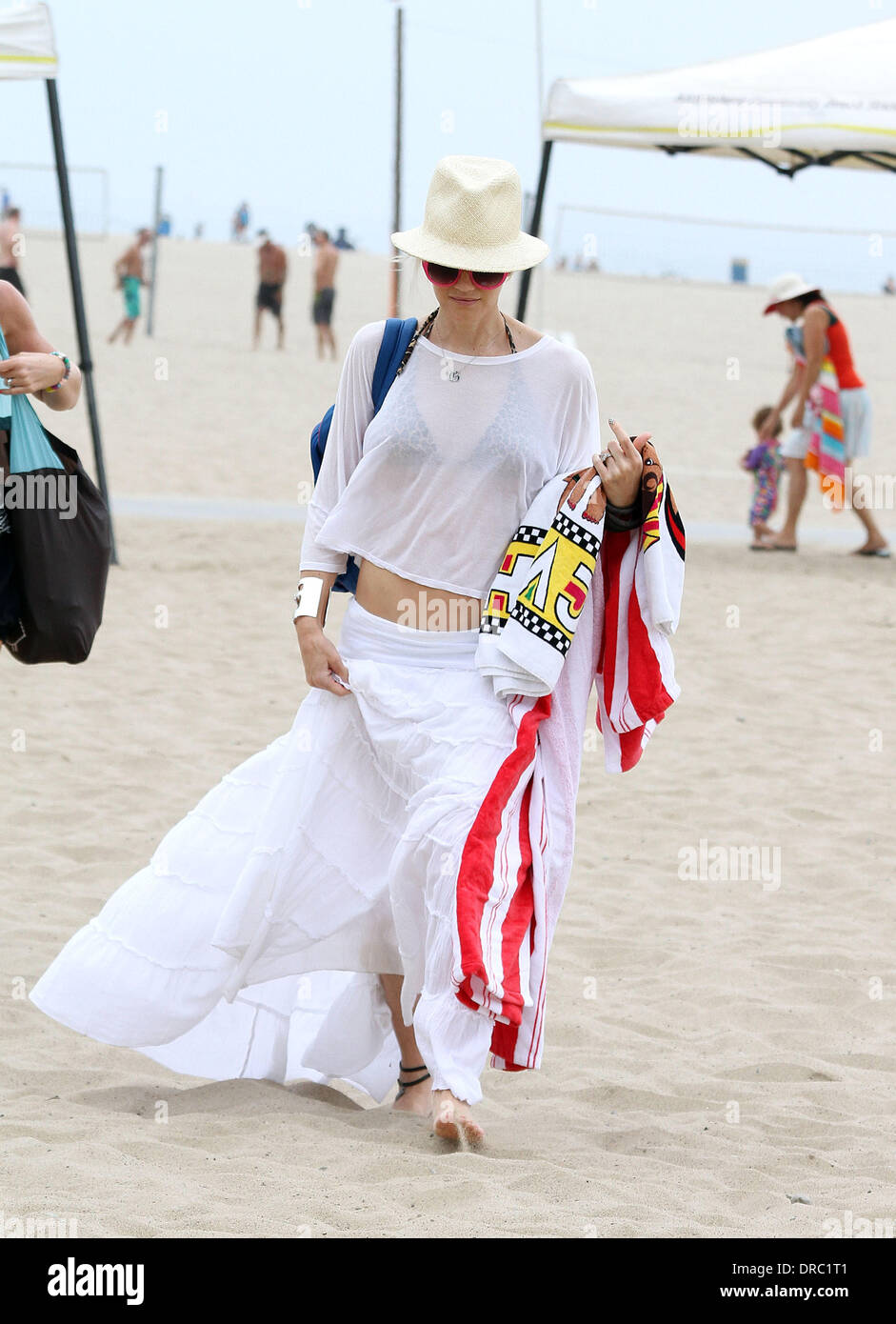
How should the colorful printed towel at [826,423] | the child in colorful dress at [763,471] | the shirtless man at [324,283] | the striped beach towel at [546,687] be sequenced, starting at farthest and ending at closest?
the shirtless man at [324,283] < the child in colorful dress at [763,471] < the colorful printed towel at [826,423] < the striped beach towel at [546,687]

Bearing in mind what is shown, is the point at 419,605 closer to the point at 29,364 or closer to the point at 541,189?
the point at 29,364

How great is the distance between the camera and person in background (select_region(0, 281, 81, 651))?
3.14 metres

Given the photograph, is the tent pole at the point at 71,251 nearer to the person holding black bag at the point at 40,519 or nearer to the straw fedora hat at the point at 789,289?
the straw fedora hat at the point at 789,289

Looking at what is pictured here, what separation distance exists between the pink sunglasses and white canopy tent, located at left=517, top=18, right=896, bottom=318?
6097 millimetres

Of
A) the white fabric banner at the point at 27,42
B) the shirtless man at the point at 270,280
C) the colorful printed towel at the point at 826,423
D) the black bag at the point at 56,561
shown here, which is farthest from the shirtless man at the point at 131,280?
the black bag at the point at 56,561

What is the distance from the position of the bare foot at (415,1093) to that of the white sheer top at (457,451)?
3.46ft

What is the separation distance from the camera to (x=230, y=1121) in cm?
318

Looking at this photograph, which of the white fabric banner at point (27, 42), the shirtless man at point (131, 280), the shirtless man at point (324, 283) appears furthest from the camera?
the shirtless man at point (131, 280)

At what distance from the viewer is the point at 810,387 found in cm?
1030

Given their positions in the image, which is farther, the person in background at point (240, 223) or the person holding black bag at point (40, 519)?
the person in background at point (240, 223)

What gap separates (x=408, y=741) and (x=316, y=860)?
321 mm

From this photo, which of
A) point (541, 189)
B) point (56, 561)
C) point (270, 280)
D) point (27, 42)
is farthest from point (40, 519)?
point (270, 280)

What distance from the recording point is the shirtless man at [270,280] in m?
A: 23.2
